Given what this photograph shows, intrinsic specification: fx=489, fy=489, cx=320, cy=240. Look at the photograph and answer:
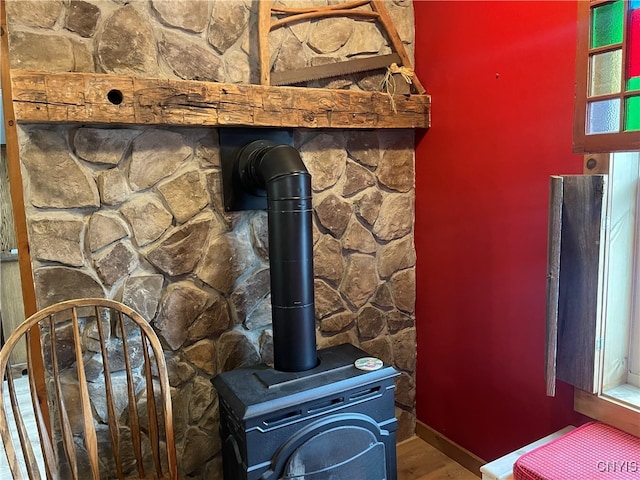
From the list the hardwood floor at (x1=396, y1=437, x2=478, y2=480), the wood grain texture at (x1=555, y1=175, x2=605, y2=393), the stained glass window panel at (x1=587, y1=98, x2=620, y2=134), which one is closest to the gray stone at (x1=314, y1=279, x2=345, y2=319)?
the hardwood floor at (x1=396, y1=437, x2=478, y2=480)

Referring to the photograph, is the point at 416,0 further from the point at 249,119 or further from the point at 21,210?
the point at 21,210

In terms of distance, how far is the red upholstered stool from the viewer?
4.61 ft

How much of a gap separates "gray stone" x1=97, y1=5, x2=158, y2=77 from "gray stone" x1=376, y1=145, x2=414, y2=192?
110 cm

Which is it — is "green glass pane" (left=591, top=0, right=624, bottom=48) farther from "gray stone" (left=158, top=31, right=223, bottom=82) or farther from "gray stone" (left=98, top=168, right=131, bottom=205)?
"gray stone" (left=98, top=168, right=131, bottom=205)

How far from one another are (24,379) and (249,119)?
2.48m

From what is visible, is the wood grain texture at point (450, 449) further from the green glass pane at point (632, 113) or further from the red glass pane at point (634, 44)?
the red glass pane at point (634, 44)

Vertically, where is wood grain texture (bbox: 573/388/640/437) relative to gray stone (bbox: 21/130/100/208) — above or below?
below

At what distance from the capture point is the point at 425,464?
236 cm

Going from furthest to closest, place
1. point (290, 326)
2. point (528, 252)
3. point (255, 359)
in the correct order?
point (255, 359)
point (528, 252)
point (290, 326)

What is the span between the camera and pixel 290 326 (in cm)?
176

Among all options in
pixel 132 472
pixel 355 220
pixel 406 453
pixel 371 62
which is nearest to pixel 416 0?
pixel 371 62

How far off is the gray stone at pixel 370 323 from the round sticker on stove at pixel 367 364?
0.50m

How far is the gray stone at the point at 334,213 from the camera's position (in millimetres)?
2180

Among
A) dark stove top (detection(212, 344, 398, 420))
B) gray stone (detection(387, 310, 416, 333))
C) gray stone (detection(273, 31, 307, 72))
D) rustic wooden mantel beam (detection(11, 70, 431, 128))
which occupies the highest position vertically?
gray stone (detection(273, 31, 307, 72))
